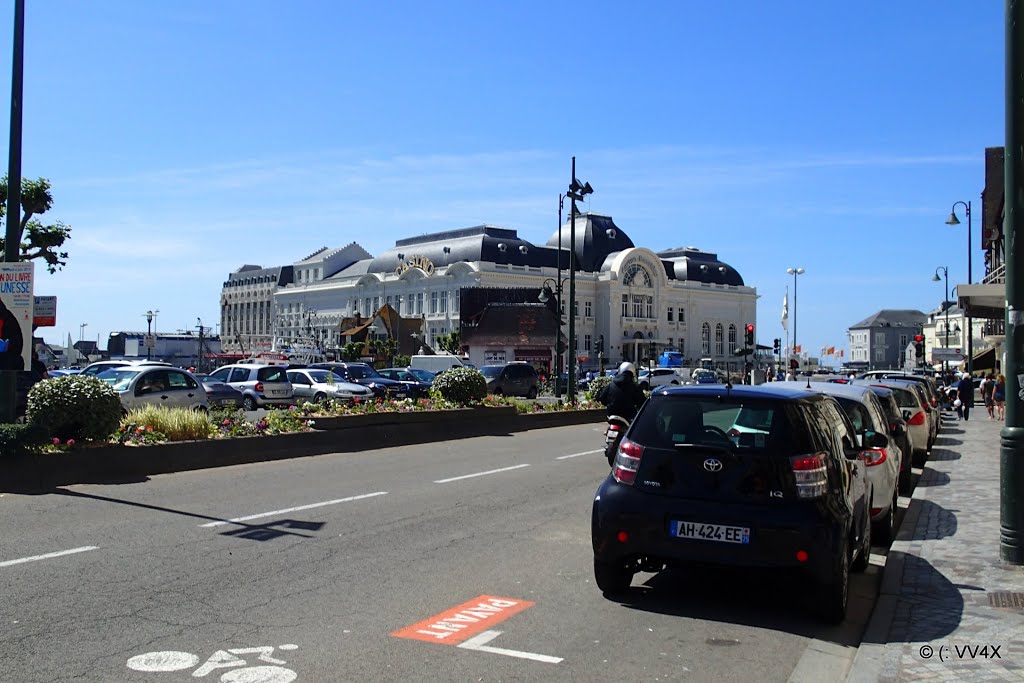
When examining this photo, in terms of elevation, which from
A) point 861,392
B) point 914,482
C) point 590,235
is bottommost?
point 914,482

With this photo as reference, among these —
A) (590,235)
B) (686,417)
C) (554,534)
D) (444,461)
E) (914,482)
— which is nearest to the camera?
(686,417)

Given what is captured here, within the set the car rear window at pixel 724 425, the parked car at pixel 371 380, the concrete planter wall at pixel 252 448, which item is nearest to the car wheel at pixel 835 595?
the car rear window at pixel 724 425

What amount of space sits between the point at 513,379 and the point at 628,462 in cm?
3887

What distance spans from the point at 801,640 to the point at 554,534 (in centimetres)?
384

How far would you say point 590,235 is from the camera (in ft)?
432

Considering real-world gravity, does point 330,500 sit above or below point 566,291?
below

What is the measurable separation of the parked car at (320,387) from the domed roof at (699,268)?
109 m

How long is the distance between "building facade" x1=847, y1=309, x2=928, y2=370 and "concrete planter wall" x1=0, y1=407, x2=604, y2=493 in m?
158

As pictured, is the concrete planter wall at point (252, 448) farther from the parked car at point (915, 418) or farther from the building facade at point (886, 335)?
the building facade at point (886, 335)

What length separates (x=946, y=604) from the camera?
7.04m

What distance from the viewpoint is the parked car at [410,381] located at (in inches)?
1486

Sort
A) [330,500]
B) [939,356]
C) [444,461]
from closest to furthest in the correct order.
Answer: [330,500], [444,461], [939,356]

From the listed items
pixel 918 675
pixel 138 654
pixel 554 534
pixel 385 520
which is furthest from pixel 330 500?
pixel 918 675

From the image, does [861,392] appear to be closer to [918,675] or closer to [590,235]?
[918,675]
